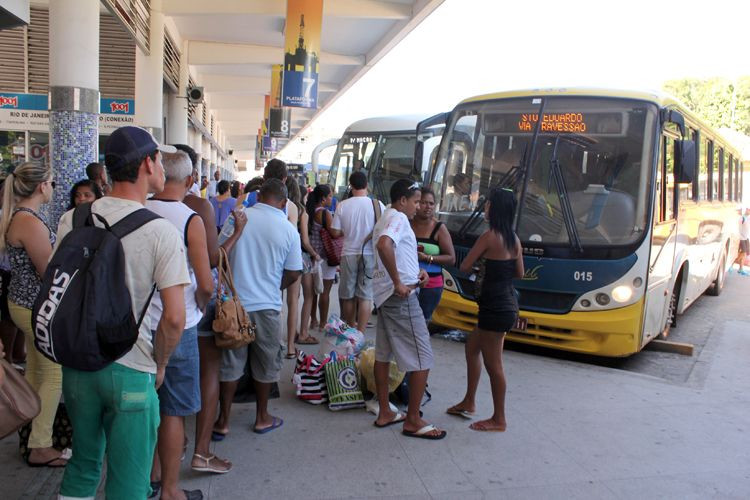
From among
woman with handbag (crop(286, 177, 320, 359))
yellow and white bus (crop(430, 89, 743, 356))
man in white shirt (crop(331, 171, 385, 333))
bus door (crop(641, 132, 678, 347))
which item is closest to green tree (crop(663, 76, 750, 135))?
bus door (crop(641, 132, 678, 347))

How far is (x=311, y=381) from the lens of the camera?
5492mm

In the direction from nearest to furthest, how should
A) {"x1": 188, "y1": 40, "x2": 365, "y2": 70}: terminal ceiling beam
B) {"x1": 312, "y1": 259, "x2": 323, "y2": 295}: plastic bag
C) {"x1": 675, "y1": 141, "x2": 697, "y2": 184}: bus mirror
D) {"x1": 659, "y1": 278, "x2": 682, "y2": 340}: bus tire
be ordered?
{"x1": 675, "y1": 141, "x2": 697, "y2": 184}: bus mirror, {"x1": 312, "y1": 259, "x2": 323, "y2": 295}: plastic bag, {"x1": 659, "y1": 278, "x2": 682, "y2": 340}: bus tire, {"x1": 188, "y1": 40, "x2": 365, "y2": 70}: terminal ceiling beam

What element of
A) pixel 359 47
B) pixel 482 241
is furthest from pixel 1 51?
pixel 482 241

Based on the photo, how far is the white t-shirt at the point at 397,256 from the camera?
4754mm

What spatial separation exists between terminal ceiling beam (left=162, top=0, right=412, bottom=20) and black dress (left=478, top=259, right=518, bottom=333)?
1514 centimetres

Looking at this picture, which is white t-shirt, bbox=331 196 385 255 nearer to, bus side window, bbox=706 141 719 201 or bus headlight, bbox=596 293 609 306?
bus headlight, bbox=596 293 609 306

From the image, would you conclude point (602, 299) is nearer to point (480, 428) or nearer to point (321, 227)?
point (480, 428)

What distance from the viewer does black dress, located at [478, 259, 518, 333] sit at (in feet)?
16.1

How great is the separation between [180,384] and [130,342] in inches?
39.5

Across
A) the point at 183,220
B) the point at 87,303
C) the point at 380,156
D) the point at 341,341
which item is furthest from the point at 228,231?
the point at 380,156

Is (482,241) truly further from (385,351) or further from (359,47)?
(359,47)

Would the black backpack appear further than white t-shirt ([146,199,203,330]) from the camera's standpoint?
No

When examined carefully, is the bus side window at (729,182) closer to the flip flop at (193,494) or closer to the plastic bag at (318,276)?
the plastic bag at (318,276)

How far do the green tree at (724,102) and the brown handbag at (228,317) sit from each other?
189 feet
